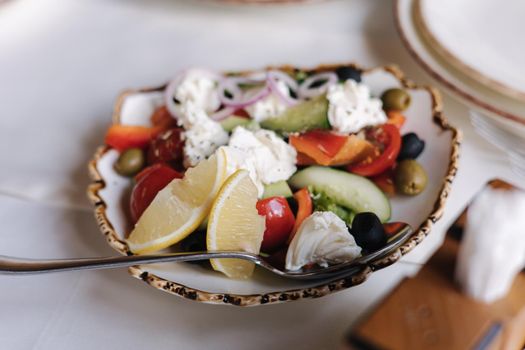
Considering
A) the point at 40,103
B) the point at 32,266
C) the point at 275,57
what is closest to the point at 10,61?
the point at 40,103

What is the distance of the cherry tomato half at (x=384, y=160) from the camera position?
1.10 meters

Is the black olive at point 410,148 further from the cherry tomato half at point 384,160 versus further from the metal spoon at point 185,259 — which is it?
the metal spoon at point 185,259

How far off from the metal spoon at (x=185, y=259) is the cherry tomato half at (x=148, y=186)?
17 centimetres

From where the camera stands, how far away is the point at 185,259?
0.88 meters

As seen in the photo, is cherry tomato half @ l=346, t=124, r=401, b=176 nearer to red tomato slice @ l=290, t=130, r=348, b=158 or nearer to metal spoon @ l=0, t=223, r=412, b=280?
red tomato slice @ l=290, t=130, r=348, b=158

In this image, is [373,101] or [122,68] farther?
[122,68]

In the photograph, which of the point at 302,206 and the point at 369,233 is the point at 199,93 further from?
the point at 369,233

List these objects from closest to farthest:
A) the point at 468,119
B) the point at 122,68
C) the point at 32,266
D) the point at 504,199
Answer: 1. the point at 504,199
2. the point at 32,266
3. the point at 468,119
4. the point at 122,68

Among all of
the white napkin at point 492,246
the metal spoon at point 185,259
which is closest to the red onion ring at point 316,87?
the metal spoon at point 185,259

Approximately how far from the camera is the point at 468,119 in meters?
1.28

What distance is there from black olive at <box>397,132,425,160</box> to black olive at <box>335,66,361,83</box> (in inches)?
8.8

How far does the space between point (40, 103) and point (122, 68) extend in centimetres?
25

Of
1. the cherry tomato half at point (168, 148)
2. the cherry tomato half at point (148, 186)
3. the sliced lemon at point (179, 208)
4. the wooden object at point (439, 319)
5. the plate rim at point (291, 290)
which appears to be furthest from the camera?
the cherry tomato half at point (168, 148)

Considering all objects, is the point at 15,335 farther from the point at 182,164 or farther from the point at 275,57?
the point at 275,57
